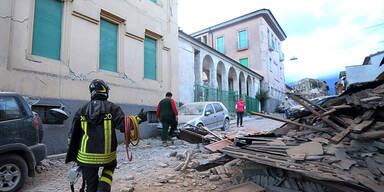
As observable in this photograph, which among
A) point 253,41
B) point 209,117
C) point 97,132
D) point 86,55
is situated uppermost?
point 253,41

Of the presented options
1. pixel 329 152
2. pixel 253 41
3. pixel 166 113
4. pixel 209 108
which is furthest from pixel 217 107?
pixel 253 41

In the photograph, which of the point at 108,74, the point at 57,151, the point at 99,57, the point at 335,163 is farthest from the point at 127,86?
the point at 335,163

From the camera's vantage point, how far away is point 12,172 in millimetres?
3002

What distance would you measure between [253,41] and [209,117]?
20006 mm

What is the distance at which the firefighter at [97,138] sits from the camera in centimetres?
207

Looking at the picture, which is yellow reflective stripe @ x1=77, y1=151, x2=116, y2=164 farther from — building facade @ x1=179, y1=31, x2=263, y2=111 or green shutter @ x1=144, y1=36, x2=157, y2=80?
building facade @ x1=179, y1=31, x2=263, y2=111

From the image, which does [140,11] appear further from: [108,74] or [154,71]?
[108,74]

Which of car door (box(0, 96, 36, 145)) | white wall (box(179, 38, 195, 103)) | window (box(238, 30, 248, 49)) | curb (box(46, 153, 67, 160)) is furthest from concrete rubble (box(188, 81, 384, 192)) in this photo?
window (box(238, 30, 248, 49))

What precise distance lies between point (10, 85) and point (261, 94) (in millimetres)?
23295

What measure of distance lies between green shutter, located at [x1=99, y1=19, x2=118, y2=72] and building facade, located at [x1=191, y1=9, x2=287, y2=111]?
21.2m

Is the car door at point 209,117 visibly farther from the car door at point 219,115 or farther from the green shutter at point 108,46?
the green shutter at point 108,46

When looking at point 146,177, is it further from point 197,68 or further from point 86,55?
point 197,68

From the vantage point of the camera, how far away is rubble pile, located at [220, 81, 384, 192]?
7.36 feet

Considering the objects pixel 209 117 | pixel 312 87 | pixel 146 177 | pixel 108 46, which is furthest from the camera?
pixel 312 87
